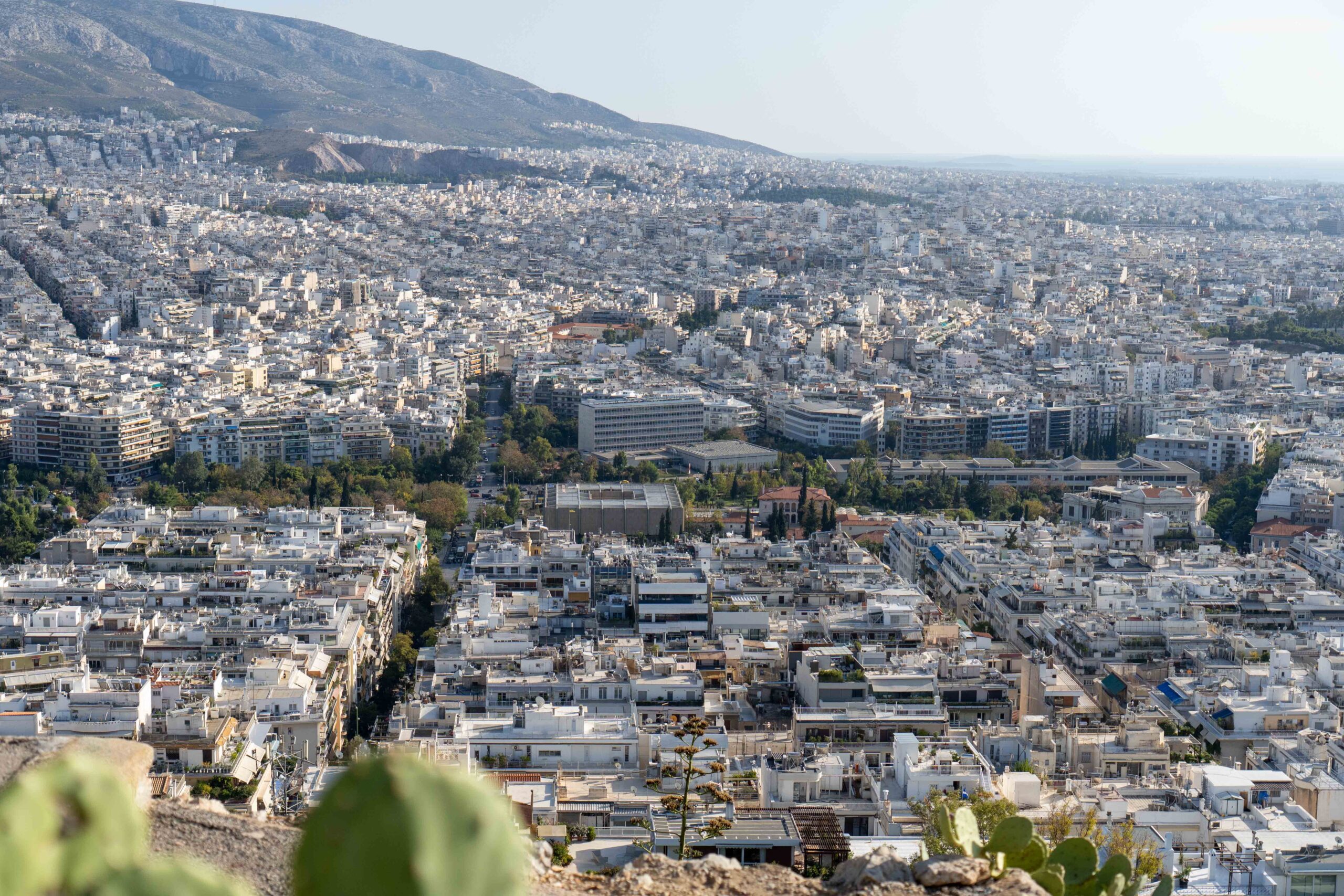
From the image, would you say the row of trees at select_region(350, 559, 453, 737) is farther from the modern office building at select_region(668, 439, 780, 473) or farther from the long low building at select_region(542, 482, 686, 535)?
the modern office building at select_region(668, 439, 780, 473)

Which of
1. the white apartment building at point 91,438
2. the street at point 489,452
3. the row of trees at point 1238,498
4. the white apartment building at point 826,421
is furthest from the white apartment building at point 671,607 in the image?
the white apartment building at point 826,421

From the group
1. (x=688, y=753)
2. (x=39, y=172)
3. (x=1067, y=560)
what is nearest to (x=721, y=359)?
(x=1067, y=560)

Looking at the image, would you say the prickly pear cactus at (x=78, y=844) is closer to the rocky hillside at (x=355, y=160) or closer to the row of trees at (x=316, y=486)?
the row of trees at (x=316, y=486)

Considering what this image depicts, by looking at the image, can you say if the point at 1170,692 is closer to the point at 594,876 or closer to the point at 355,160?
the point at 594,876

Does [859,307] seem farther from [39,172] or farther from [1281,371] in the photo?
[39,172]

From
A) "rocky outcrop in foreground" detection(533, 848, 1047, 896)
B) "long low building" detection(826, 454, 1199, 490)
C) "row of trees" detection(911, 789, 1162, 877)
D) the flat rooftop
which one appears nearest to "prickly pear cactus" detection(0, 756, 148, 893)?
"rocky outcrop in foreground" detection(533, 848, 1047, 896)
